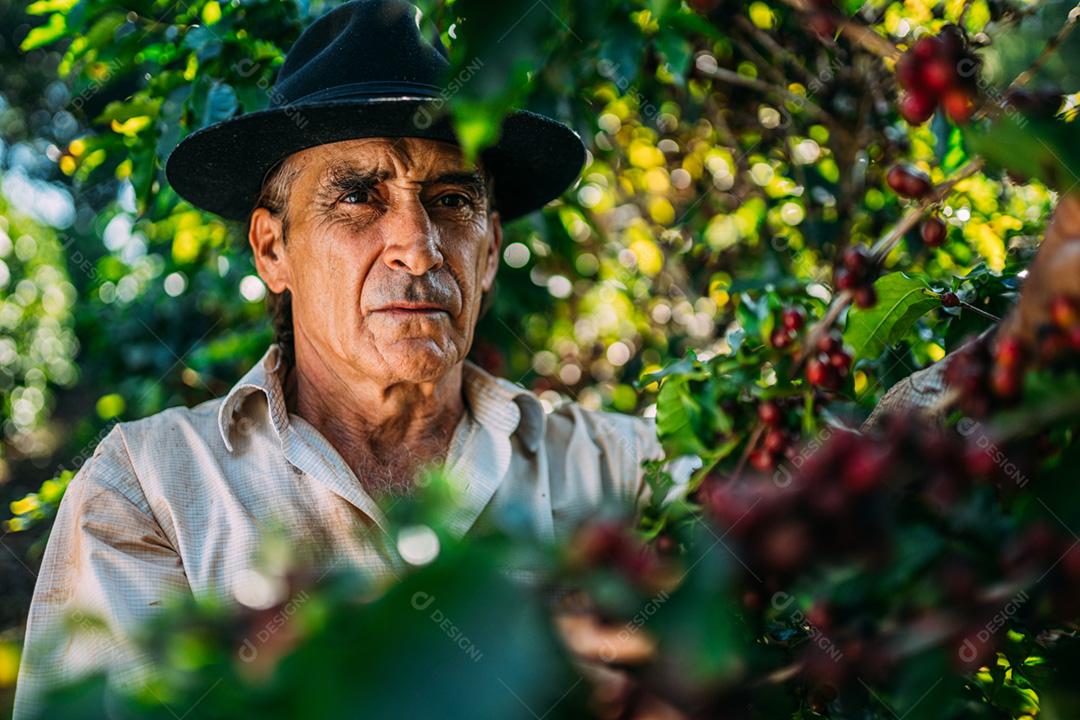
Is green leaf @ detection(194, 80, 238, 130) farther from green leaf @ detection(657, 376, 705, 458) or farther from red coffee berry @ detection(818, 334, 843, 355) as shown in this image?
red coffee berry @ detection(818, 334, 843, 355)

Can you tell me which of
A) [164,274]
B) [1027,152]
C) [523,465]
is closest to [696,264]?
[523,465]

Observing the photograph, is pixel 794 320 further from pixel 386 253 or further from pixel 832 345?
pixel 386 253

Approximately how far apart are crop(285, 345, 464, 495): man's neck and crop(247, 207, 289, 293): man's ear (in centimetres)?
20

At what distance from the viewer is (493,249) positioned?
2.62m

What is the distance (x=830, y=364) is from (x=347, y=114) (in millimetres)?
1293

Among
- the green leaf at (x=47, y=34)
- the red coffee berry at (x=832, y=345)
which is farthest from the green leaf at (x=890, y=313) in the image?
the green leaf at (x=47, y=34)

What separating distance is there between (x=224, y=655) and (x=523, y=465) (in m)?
1.74

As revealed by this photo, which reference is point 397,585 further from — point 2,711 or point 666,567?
point 2,711

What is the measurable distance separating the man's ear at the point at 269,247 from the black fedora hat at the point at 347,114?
93 mm

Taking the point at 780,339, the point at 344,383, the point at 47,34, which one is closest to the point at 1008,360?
the point at 780,339

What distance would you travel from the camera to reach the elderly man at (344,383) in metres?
1.95

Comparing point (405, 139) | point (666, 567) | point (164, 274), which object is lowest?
point (164, 274)

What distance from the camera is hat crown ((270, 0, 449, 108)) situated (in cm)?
216

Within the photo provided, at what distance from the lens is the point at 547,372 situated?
402 cm
